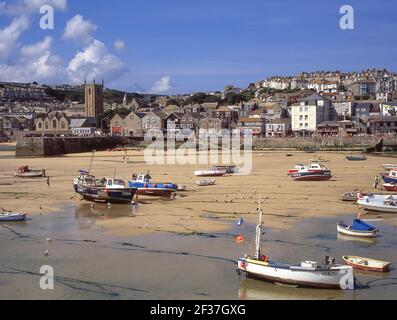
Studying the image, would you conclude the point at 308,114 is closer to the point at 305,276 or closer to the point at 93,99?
the point at 93,99

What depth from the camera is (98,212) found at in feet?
80.7

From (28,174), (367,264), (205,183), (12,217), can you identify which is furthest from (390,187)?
(28,174)

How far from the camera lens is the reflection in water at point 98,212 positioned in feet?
73.5

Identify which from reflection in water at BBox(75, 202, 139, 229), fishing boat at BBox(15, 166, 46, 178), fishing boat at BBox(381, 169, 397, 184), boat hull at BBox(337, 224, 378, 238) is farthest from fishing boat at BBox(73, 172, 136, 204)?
fishing boat at BBox(381, 169, 397, 184)

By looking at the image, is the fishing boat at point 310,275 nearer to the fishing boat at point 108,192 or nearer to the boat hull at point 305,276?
the boat hull at point 305,276

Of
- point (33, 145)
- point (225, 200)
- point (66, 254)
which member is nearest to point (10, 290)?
point (66, 254)

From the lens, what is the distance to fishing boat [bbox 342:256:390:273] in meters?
14.6

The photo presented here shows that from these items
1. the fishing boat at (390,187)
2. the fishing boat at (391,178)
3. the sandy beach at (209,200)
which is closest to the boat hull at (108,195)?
the sandy beach at (209,200)

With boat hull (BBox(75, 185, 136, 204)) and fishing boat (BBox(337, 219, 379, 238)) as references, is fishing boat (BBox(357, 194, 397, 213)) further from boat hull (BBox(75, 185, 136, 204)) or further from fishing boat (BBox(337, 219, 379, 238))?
boat hull (BBox(75, 185, 136, 204))

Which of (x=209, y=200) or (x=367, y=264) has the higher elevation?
(x=209, y=200)

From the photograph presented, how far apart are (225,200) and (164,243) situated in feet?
31.2

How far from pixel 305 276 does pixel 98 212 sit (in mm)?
13377

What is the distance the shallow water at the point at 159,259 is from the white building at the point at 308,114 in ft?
228

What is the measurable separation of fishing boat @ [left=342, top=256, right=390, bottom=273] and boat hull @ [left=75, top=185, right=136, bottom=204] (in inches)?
527
